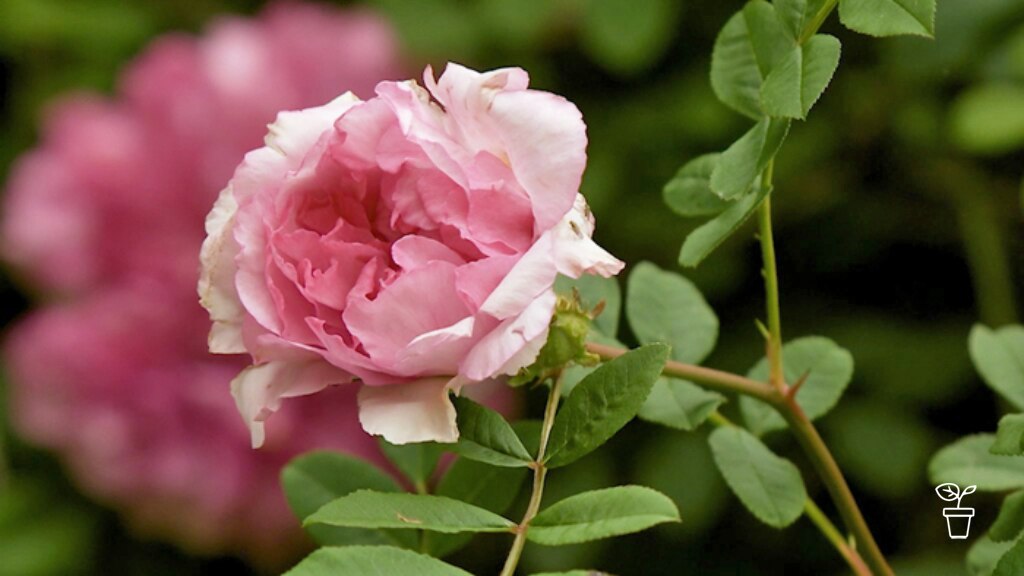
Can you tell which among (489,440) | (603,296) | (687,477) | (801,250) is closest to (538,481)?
(489,440)

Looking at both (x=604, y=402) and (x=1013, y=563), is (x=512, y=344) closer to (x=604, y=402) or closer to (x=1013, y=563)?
(x=604, y=402)

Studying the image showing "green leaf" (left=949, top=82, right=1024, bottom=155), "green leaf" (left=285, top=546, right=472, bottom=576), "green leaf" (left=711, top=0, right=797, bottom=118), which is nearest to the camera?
"green leaf" (left=285, top=546, right=472, bottom=576)

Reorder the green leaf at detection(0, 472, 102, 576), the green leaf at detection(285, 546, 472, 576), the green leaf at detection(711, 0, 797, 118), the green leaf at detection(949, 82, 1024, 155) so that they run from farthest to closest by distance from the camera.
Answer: the green leaf at detection(0, 472, 102, 576), the green leaf at detection(949, 82, 1024, 155), the green leaf at detection(711, 0, 797, 118), the green leaf at detection(285, 546, 472, 576)

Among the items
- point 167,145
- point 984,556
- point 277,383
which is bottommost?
point 167,145

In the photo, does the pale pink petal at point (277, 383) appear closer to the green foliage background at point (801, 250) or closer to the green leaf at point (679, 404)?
the green leaf at point (679, 404)

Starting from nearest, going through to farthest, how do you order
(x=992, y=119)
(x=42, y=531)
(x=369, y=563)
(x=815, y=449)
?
1. (x=369, y=563)
2. (x=815, y=449)
3. (x=992, y=119)
4. (x=42, y=531)

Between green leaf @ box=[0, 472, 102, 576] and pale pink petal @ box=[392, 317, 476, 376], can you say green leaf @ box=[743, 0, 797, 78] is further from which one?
green leaf @ box=[0, 472, 102, 576]

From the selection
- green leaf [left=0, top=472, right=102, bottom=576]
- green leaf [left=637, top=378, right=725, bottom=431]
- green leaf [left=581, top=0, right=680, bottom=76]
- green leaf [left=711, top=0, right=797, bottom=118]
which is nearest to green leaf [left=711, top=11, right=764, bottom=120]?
green leaf [left=711, top=0, right=797, bottom=118]
